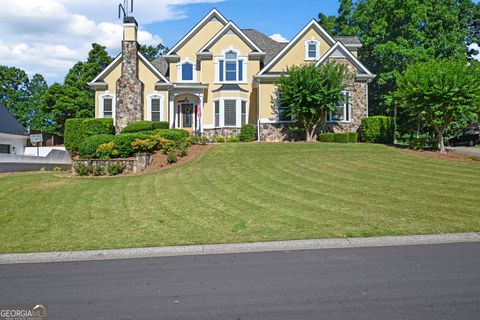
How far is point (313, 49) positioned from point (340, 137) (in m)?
8.53

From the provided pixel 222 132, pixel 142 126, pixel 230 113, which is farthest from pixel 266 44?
pixel 142 126

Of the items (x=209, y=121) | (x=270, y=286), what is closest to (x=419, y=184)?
(x=270, y=286)

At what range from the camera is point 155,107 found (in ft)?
99.5

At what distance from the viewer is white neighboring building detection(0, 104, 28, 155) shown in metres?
31.1

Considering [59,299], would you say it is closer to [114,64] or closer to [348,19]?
[114,64]

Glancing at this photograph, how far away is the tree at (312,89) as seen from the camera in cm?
2531

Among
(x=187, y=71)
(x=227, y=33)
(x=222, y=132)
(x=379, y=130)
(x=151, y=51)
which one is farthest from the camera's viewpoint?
(x=151, y=51)

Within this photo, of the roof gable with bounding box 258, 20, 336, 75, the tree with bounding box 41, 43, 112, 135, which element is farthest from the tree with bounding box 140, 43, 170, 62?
the roof gable with bounding box 258, 20, 336, 75

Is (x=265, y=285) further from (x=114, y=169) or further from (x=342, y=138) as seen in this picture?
(x=342, y=138)

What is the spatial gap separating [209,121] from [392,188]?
19558mm

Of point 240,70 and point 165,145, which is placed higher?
point 240,70

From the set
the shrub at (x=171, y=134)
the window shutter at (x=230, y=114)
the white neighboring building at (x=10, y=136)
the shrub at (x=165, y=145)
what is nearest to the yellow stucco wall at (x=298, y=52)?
the window shutter at (x=230, y=114)

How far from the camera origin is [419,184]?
13.1m

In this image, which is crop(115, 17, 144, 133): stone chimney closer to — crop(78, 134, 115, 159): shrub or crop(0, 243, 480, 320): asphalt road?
crop(78, 134, 115, 159): shrub
